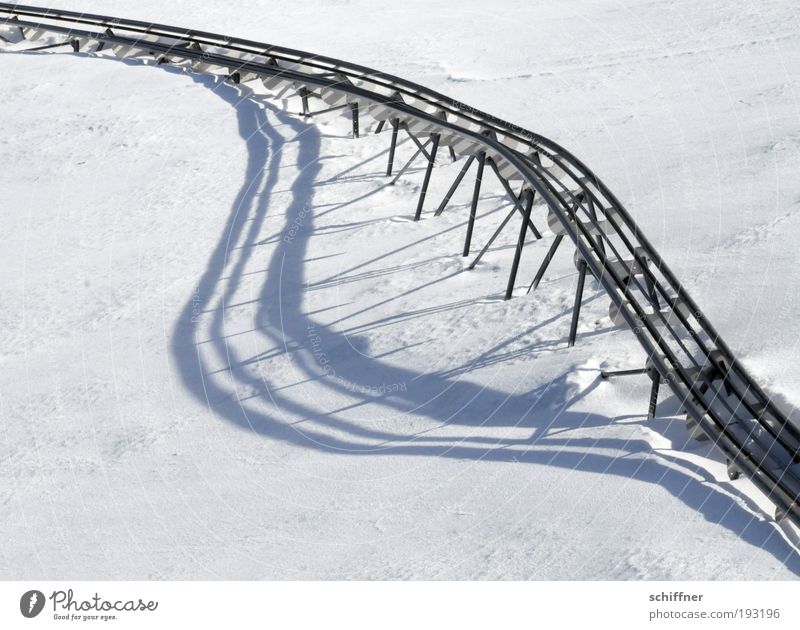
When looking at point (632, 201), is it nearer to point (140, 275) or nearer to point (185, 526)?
point (140, 275)

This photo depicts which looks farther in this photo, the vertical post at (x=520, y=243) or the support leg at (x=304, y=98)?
the support leg at (x=304, y=98)

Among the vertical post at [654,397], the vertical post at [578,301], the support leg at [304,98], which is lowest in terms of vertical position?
the vertical post at [654,397]

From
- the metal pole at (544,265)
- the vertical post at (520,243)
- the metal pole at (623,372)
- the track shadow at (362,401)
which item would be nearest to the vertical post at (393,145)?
the track shadow at (362,401)

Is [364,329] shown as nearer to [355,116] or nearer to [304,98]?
[355,116]

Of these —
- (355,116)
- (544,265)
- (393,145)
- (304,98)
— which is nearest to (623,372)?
(544,265)

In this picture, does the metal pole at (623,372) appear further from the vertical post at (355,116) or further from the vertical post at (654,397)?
the vertical post at (355,116)

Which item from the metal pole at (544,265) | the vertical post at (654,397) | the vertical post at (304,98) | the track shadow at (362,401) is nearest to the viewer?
the track shadow at (362,401)

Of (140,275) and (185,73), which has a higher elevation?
(185,73)
